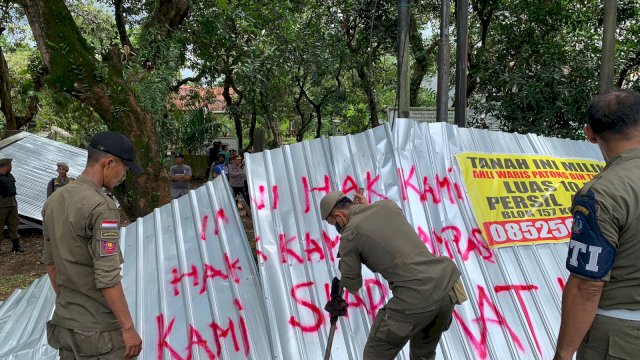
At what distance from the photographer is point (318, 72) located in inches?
482

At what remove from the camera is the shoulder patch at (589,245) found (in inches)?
71.2

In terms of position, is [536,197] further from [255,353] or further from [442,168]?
[255,353]

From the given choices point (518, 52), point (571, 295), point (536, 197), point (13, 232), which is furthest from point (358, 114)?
point (571, 295)

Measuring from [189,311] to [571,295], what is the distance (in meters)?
2.66

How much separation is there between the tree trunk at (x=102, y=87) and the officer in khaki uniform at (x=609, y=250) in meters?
4.55

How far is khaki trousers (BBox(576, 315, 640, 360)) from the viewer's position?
6.08 ft

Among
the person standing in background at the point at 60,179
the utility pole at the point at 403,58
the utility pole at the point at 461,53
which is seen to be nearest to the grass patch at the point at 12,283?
the person standing in background at the point at 60,179

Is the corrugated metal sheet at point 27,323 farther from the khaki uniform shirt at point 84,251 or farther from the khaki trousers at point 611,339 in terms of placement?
the khaki trousers at point 611,339

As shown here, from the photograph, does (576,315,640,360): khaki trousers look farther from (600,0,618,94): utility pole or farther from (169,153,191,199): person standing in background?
(169,153,191,199): person standing in background

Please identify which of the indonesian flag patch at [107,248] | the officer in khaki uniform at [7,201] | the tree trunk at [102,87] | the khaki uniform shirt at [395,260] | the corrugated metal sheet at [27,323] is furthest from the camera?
the officer in khaki uniform at [7,201]

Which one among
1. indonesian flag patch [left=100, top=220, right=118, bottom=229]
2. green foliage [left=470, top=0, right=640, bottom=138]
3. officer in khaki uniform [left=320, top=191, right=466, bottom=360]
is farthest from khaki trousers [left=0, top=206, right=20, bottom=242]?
green foliage [left=470, top=0, right=640, bottom=138]

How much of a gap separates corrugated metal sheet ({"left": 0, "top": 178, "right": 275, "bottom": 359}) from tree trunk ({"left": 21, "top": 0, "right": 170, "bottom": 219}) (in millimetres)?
1432

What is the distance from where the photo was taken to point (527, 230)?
4605 millimetres

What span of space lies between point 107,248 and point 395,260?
158 centimetres
